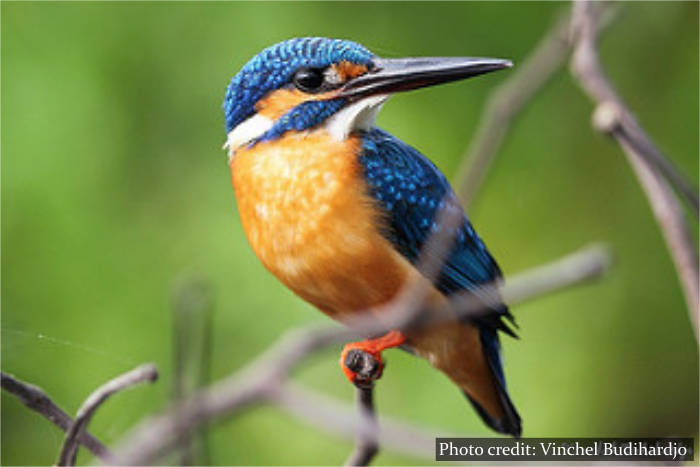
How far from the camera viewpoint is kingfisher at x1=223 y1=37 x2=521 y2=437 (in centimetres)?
128

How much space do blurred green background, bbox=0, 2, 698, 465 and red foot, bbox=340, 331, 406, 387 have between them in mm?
931

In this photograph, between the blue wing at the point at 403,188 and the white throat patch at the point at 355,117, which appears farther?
the blue wing at the point at 403,188

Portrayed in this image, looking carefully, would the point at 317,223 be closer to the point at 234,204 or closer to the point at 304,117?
the point at 304,117

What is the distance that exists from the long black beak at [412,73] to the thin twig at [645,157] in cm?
8

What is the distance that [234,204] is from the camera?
243 centimetres

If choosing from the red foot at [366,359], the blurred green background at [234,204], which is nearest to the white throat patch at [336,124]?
the red foot at [366,359]

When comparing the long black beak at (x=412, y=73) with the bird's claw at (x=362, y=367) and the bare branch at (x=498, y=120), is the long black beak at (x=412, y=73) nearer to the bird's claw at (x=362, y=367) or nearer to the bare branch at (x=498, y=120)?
the bare branch at (x=498, y=120)

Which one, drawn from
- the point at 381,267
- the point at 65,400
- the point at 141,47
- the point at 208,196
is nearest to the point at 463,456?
the point at 381,267

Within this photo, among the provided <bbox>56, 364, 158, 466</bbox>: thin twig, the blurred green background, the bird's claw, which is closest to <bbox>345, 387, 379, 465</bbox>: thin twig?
the bird's claw

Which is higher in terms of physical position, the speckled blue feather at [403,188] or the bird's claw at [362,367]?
A: the speckled blue feather at [403,188]

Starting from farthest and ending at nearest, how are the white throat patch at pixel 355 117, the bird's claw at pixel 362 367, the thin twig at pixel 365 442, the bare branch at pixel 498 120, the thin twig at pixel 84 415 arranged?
1. the white throat patch at pixel 355 117
2. the bird's claw at pixel 362 367
3. the thin twig at pixel 365 442
4. the thin twig at pixel 84 415
5. the bare branch at pixel 498 120

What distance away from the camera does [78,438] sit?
2.66 ft

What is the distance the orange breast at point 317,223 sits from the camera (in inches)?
52.8

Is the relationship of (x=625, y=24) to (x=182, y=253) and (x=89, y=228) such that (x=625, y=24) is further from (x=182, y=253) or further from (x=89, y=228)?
(x=89, y=228)
